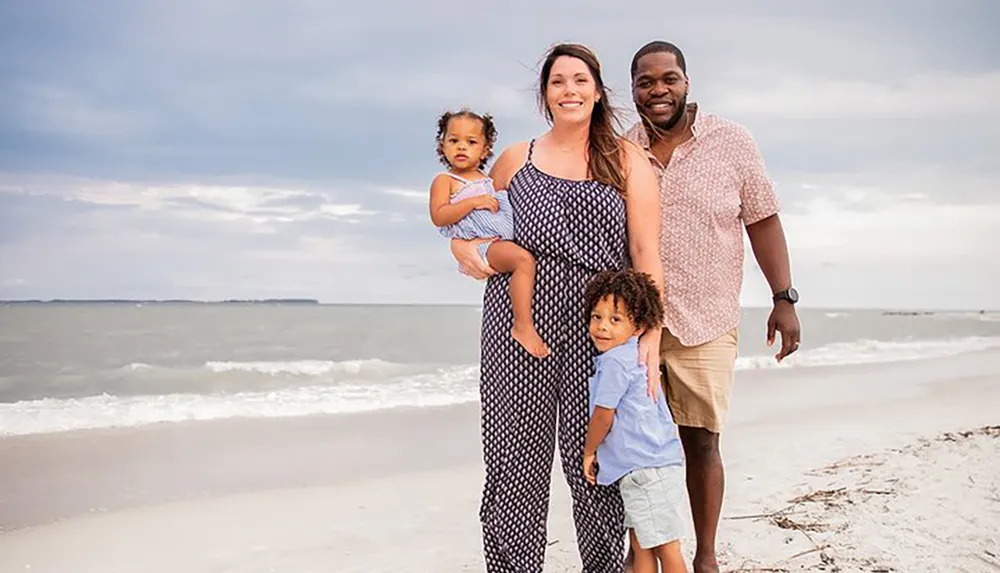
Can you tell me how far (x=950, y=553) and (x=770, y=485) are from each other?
1.56 metres

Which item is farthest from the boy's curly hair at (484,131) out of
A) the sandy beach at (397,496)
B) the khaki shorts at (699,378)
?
the sandy beach at (397,496)

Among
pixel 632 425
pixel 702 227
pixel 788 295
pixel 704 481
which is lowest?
pixel 704 481

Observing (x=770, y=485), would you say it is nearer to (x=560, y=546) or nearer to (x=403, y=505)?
(x=560, y=546)

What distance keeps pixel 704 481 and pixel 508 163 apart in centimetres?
130

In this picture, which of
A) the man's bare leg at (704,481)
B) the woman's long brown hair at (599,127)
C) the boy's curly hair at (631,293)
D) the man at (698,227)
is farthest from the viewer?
the man's bare leg at (704,481)

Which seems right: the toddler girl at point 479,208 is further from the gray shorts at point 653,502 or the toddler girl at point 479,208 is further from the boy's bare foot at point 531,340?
the gray shorts at point 653,502

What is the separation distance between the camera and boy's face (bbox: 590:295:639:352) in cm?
260

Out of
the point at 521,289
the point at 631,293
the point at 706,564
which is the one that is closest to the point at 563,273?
the point at 521,289

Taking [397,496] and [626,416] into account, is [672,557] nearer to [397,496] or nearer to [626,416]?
[626,416]

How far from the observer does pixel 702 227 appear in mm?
3109

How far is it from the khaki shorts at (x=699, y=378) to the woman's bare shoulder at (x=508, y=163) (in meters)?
0.77

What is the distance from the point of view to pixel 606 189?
2727 millimetres

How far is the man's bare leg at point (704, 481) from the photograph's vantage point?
324cm

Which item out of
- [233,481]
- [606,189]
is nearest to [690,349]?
[606,189]
